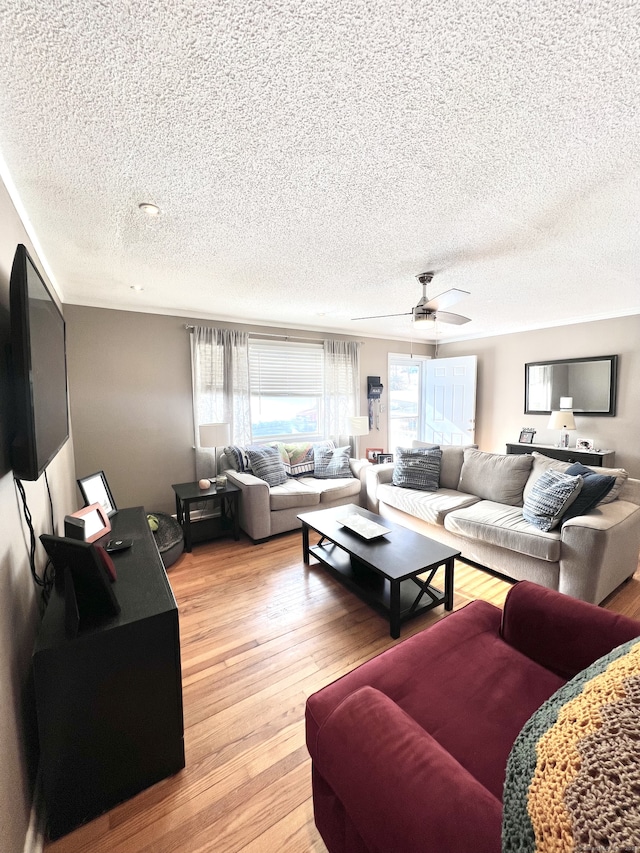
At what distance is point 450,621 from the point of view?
1457 millimetres

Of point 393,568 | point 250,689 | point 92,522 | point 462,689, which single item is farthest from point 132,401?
point 462,689

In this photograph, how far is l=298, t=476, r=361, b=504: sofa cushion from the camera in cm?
377

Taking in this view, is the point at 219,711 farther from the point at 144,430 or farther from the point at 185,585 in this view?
the point at 144,430

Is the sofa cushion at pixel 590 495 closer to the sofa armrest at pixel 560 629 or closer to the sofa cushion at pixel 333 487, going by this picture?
the sofa armrest at pixel 560 629

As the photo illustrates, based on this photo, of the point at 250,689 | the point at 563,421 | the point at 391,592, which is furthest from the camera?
the point at 563,421

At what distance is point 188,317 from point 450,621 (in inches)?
148

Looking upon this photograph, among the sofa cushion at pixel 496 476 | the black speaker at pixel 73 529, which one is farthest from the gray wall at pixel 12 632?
the sofa cushion at pixel 496 476

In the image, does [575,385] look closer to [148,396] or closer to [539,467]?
[539,467]

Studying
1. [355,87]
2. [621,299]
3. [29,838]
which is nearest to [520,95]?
[355,87]

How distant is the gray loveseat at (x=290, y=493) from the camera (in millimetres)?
3365

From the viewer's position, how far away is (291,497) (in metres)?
3.55

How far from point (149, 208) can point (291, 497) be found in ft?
8.71

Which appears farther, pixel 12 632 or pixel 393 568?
pixel 393 568

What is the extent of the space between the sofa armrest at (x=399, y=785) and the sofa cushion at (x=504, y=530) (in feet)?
6.28
